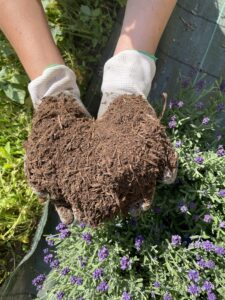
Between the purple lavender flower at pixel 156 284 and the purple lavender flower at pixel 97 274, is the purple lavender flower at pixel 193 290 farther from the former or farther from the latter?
the purple lavender flower at pixel 97 274

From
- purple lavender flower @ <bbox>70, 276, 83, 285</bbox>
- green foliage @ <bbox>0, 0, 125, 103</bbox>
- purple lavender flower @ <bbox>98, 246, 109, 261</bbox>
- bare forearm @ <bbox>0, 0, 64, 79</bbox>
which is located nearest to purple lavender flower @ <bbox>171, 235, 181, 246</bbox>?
purple lavender flower @ <bbox>98, 246, 109, 261</bbox>

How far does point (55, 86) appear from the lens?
146cm

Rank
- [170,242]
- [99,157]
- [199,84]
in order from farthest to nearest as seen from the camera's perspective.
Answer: [199,84]
[170,242]
[99,157]

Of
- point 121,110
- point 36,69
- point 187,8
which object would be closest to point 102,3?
point 187,8

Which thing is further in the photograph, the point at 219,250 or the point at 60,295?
the point at 60,295

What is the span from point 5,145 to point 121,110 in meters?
0.88

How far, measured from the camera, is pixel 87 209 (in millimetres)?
1347

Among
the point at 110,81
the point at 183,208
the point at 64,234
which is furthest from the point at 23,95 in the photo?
the point at 183,208

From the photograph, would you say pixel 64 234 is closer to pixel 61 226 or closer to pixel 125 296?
pixel 61 226

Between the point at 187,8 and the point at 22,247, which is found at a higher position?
the point at 187,8

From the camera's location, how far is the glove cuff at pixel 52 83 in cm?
146

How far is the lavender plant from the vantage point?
1443 mm

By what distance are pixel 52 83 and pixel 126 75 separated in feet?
0.88

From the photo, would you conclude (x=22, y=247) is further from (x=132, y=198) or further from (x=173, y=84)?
(x=173, y=84)
